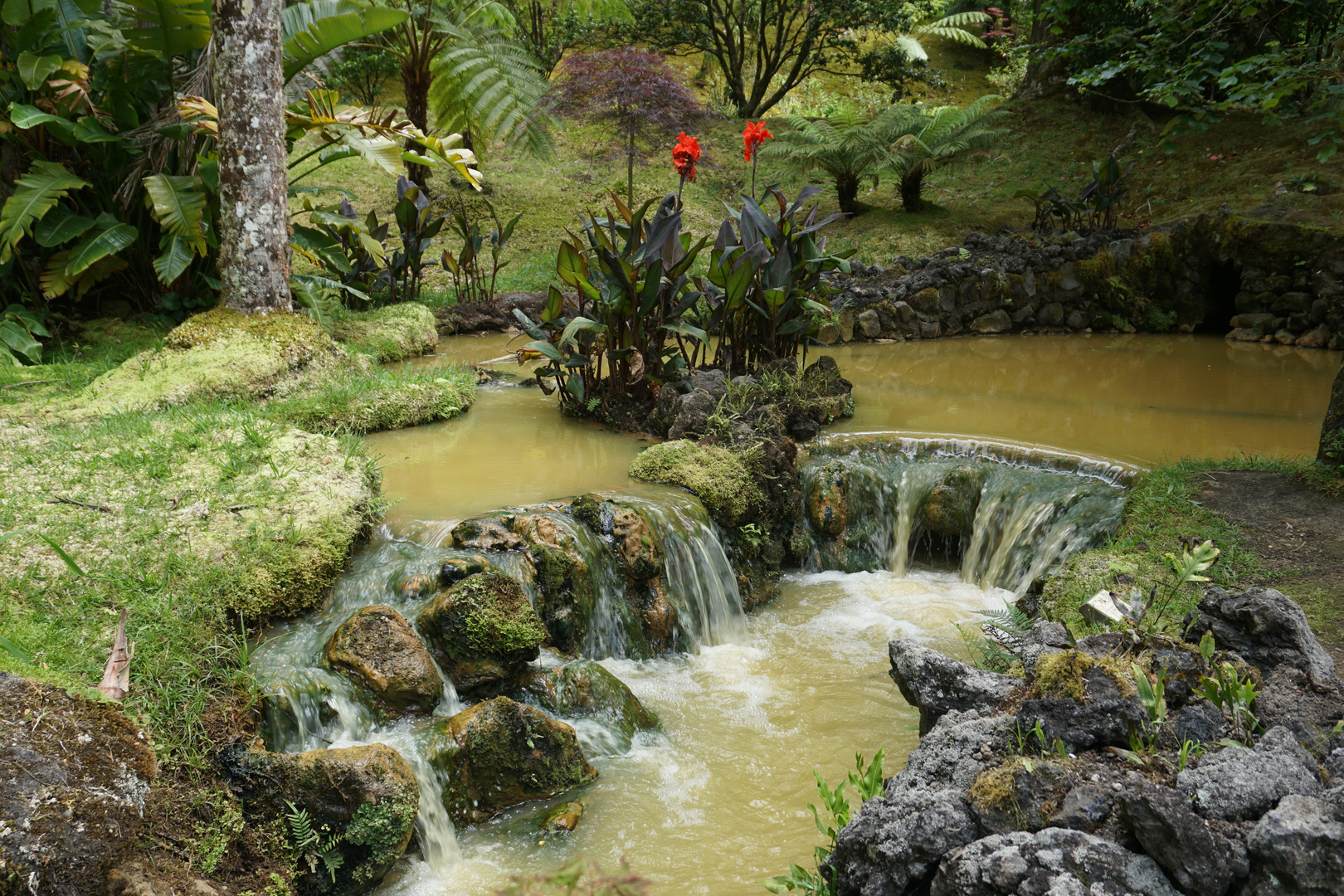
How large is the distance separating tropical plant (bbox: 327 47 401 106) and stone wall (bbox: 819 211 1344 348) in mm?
9746

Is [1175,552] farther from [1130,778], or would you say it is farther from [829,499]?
[1130,778]

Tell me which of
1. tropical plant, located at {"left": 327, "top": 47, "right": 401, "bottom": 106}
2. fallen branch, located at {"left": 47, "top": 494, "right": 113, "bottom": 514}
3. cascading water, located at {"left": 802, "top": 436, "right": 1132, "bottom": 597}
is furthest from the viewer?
tropical plant, located at {"left": 327, "top": 47, "right": 401, "bottom": 106}

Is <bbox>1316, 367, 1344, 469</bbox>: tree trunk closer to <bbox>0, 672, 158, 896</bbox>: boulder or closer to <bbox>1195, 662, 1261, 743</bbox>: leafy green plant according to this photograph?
<bbox>1195, 662, 1261, 743</bbox>: leafy green plant

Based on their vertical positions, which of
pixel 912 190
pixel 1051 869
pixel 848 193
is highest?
pixel 912 190

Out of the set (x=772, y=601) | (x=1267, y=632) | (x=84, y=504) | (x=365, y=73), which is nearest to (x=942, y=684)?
(x=1267, y=632)

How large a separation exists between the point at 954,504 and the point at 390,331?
18.4ft

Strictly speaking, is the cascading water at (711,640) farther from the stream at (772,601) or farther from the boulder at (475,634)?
the boulder at (475,634)

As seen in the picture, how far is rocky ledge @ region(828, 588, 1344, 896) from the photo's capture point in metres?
1.74

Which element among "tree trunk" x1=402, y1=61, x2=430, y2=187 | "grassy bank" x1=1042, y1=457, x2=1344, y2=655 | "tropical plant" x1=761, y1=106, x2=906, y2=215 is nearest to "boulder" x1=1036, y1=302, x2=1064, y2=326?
"tropical plant" x1=761, y1=106, x2=906, y2=215

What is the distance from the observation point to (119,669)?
2.70 m

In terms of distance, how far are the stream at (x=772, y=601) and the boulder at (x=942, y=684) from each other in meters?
0.73

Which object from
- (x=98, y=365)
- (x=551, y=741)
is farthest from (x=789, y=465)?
(x=98, y=365)

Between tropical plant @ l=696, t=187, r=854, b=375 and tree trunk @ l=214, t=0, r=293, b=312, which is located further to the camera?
tropical plant @ l=696, t=187, r=854, b=375

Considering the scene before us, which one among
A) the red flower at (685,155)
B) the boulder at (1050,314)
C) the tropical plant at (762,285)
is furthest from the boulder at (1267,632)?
the boulder at (1050,314)
